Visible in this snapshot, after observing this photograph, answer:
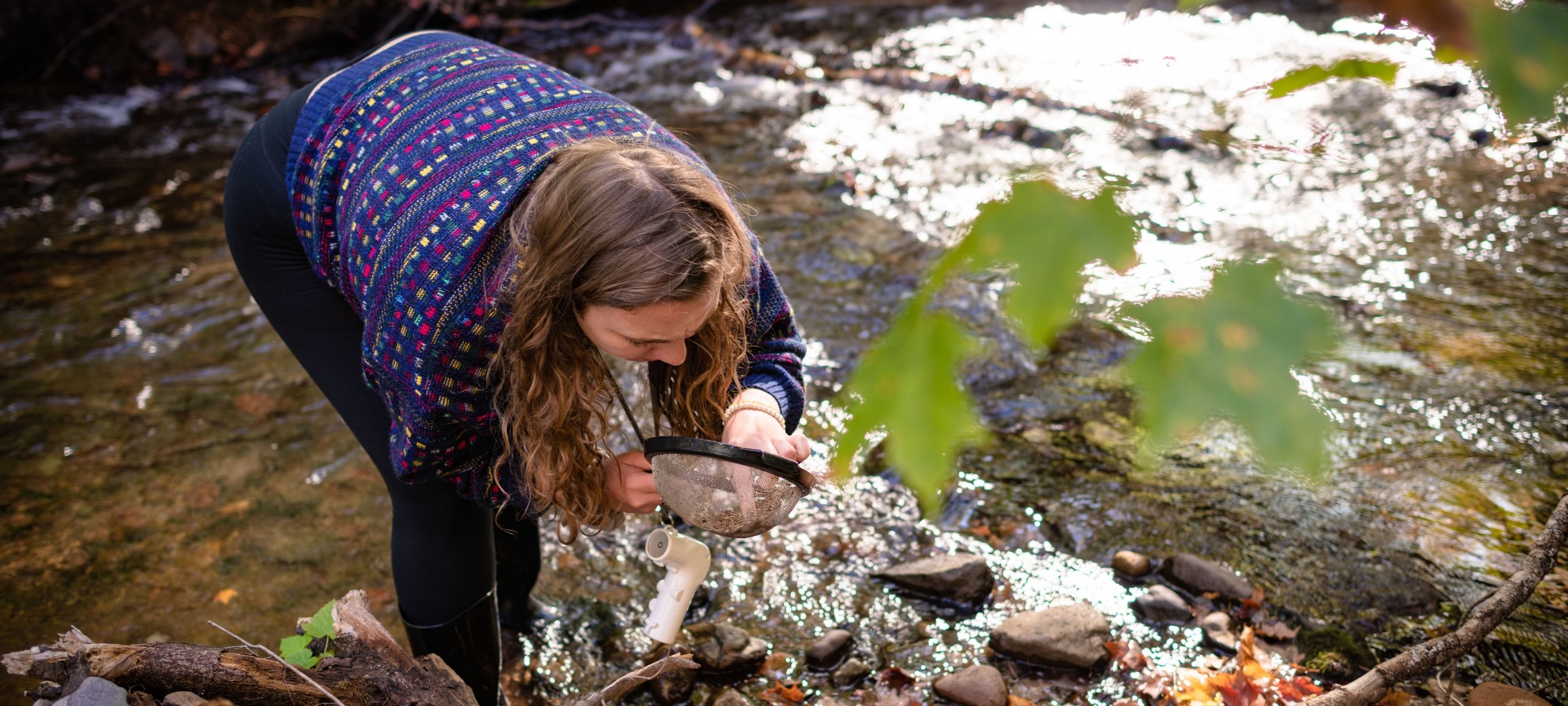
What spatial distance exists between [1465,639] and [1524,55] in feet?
4.75

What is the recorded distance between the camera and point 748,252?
153 cm

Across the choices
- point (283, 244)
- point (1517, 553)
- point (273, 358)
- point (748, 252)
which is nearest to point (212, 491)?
point (273, 358)

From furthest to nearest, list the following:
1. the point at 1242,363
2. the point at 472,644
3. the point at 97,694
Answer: the point at 472,644 → the point at 97,694 → the point at 1242,363

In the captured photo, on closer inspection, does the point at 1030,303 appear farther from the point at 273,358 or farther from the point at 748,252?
the point at 273,358

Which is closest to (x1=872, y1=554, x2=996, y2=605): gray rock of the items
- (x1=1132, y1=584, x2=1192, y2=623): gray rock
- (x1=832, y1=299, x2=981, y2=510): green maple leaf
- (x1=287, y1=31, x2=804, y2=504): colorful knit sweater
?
(x1=1132, y1=584, x2=1192, y2=623): gray rock

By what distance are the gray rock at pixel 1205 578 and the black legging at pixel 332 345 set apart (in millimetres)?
1512

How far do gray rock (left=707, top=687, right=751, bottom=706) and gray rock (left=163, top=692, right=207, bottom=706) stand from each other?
95cm

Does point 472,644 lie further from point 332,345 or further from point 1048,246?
point 1048,246

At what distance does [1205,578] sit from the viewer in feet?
7.26

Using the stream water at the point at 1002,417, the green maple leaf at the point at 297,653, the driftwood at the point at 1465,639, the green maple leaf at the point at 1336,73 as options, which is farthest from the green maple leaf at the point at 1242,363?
the green maple leaf at the point at 297,653

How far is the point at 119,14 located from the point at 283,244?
6914 millimetres

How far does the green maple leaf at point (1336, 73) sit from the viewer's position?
743mm

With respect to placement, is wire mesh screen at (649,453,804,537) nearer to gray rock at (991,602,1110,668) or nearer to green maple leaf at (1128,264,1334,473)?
gray rock at (991,602,1110,668)

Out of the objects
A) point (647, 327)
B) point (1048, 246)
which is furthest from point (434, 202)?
point (1048, 246)
